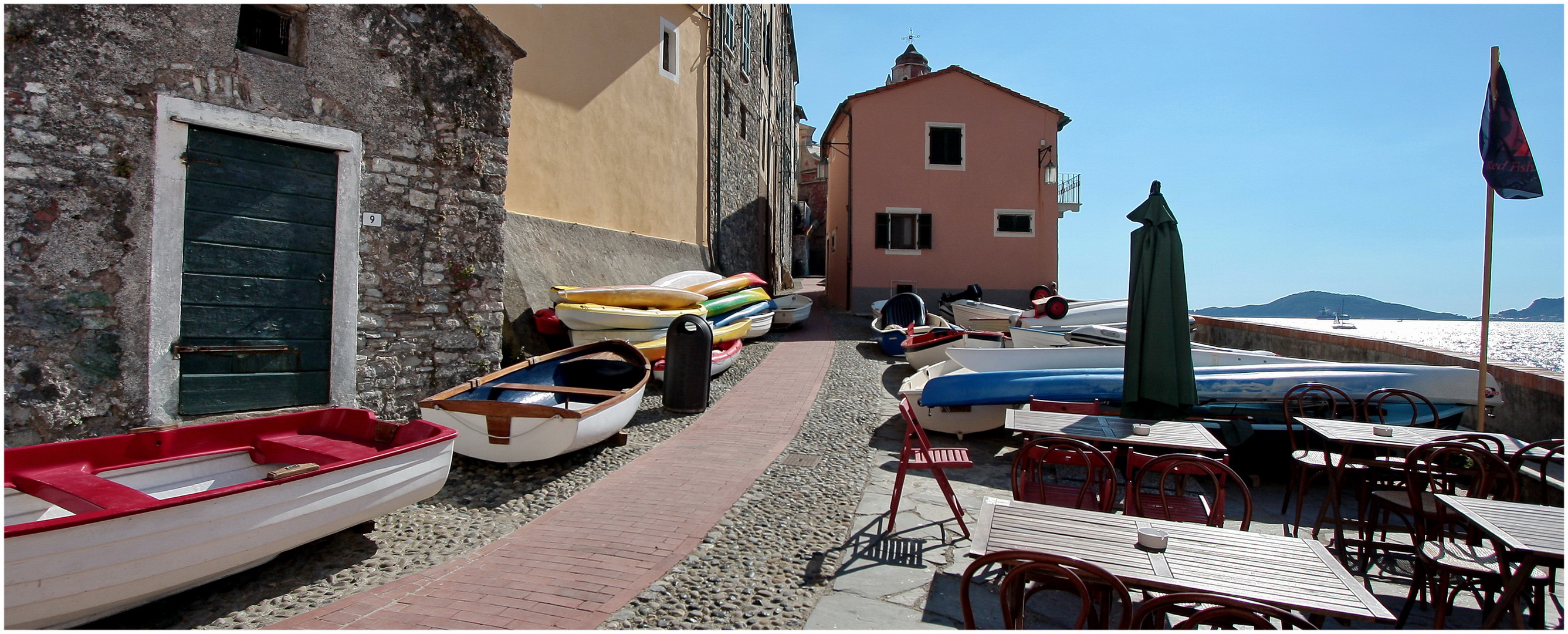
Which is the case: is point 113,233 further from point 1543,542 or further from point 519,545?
point 1543,542

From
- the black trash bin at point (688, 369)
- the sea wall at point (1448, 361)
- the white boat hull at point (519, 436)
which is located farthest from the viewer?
the black trash bin at point (688, 369)

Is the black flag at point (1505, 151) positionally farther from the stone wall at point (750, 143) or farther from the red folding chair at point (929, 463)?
the stone wall at point (750, 143)

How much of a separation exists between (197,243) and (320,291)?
93 cm

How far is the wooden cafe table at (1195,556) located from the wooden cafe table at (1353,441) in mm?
1314

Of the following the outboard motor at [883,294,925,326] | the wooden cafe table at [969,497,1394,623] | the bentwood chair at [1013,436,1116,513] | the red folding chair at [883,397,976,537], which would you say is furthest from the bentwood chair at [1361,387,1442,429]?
the outboard motor at [883,294,925,326]

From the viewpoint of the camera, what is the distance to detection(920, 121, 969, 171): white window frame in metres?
19.2

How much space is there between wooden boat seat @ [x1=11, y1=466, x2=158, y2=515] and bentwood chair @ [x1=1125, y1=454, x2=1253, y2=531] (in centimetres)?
483

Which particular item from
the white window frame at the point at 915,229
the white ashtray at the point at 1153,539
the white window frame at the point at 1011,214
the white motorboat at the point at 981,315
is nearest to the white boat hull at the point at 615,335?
the white motorboat at the point at 981,315

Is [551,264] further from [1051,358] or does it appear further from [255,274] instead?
[1051,358]

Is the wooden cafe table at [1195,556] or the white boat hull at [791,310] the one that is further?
the white boat hull at [791,310]

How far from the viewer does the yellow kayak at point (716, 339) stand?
953cm

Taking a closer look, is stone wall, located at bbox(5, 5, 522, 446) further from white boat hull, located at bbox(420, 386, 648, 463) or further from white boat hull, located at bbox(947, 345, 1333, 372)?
white boat hull, located at bbox(947, 345, 1333, 372)

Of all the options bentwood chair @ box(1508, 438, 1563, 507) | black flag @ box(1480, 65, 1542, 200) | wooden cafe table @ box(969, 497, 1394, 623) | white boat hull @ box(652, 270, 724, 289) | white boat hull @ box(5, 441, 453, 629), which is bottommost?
white boat hull @ box(5, 441, 453, 629)

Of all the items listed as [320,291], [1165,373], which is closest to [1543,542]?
[1165,373]
